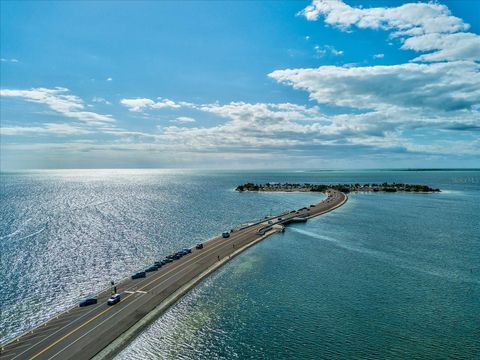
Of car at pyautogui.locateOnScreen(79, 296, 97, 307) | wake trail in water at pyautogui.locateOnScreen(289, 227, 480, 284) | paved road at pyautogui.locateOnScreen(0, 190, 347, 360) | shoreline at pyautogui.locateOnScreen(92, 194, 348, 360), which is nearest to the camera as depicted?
paved road at pyautogui.locateOnScreen(0, 190, 347, 360)

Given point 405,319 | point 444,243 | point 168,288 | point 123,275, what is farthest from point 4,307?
point 444,243

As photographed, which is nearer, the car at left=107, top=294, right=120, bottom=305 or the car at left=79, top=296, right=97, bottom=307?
the car at left=107, top=294, right=120, bottom=305

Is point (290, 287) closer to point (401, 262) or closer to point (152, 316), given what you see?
point (152, 316)

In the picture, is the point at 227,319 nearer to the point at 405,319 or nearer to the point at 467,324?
the point at 405,319

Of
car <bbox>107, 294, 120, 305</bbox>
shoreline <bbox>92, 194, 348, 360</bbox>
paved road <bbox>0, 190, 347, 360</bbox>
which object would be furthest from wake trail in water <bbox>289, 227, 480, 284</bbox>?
car <bbox>107, 294, 120, 305</bbox>

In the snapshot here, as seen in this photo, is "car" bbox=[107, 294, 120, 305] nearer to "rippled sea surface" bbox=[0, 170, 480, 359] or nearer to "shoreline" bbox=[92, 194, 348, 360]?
"shoreline" bbox=[92, 194, 348, 360]

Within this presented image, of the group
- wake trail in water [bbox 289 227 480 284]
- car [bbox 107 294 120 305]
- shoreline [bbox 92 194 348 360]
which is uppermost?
wake trail in water [bbox 289 227 480 284]

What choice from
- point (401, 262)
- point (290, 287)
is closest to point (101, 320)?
point (290, 287)

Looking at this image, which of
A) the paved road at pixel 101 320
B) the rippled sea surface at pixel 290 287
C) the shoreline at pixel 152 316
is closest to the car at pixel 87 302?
the paved road at pixel 101 320
